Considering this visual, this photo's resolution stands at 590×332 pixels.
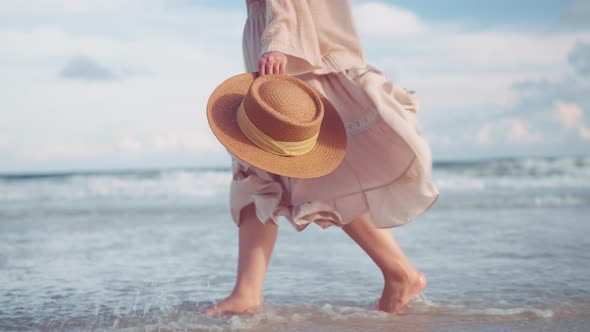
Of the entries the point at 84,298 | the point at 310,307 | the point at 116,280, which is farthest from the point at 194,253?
the point at 310,307

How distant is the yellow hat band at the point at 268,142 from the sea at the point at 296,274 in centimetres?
67

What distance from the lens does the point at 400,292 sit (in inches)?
102

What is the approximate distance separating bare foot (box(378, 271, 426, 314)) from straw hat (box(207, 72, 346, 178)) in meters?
0.67

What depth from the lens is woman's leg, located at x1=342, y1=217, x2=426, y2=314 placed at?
2.57 meters

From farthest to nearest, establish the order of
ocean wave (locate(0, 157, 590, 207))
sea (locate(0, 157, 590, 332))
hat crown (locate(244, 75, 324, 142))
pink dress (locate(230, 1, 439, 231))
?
1. ocean wave (locate(0, 157, 590, 207))
2. sea (locate(0, 157, 590, 332))
3. pink dress (locate(230, 1, 439, 231))
4. hat crown (locate(244, 75, 324, 142))

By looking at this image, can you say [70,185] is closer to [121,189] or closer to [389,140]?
[121,189]

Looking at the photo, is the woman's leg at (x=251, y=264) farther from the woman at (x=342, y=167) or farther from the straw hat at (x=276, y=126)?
the straw hat at (x=276, y=126)

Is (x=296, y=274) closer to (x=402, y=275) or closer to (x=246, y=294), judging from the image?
(x=246, y=294)

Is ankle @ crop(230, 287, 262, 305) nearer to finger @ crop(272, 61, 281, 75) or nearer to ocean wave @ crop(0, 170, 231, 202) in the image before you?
finger @ crop(272, 61, 281, 75)

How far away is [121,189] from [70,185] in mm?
1701

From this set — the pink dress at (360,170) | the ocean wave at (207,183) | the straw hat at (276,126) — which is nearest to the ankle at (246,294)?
the pink dress at (360,170)

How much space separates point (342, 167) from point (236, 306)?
2.33 ft

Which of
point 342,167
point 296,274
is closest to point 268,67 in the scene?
point 342,167

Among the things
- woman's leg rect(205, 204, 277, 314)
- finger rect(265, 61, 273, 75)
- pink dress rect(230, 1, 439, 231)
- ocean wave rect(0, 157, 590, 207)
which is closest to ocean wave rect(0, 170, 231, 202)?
ocean wave rect(0, 157, 590, 207)
